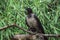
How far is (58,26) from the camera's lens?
3107mm

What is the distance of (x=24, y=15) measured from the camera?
2932 millimetres

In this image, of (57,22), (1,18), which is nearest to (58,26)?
(57,22)

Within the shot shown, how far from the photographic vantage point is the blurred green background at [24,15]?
293 centimetres

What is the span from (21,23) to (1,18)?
332 millimetres

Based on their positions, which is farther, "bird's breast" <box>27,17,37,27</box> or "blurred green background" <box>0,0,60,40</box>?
"blurred green background" <box>0,0,60,40</box>

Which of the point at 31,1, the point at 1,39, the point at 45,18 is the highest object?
the point at 31,1

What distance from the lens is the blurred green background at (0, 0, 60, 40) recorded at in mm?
2926

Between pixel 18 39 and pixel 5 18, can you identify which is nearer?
pixel 18 39

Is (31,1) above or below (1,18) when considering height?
above

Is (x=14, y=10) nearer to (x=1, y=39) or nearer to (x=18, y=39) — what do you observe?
(x=1, y=39)

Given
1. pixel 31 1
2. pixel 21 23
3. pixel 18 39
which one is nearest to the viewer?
pixel 18 39

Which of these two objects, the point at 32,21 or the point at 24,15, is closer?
the point at 32,21

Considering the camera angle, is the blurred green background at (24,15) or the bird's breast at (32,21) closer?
the bird's breast at (32,21)

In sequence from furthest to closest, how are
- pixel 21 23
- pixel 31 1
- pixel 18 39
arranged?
pixel 31 1, pixel 21 23, pixel 18 39
